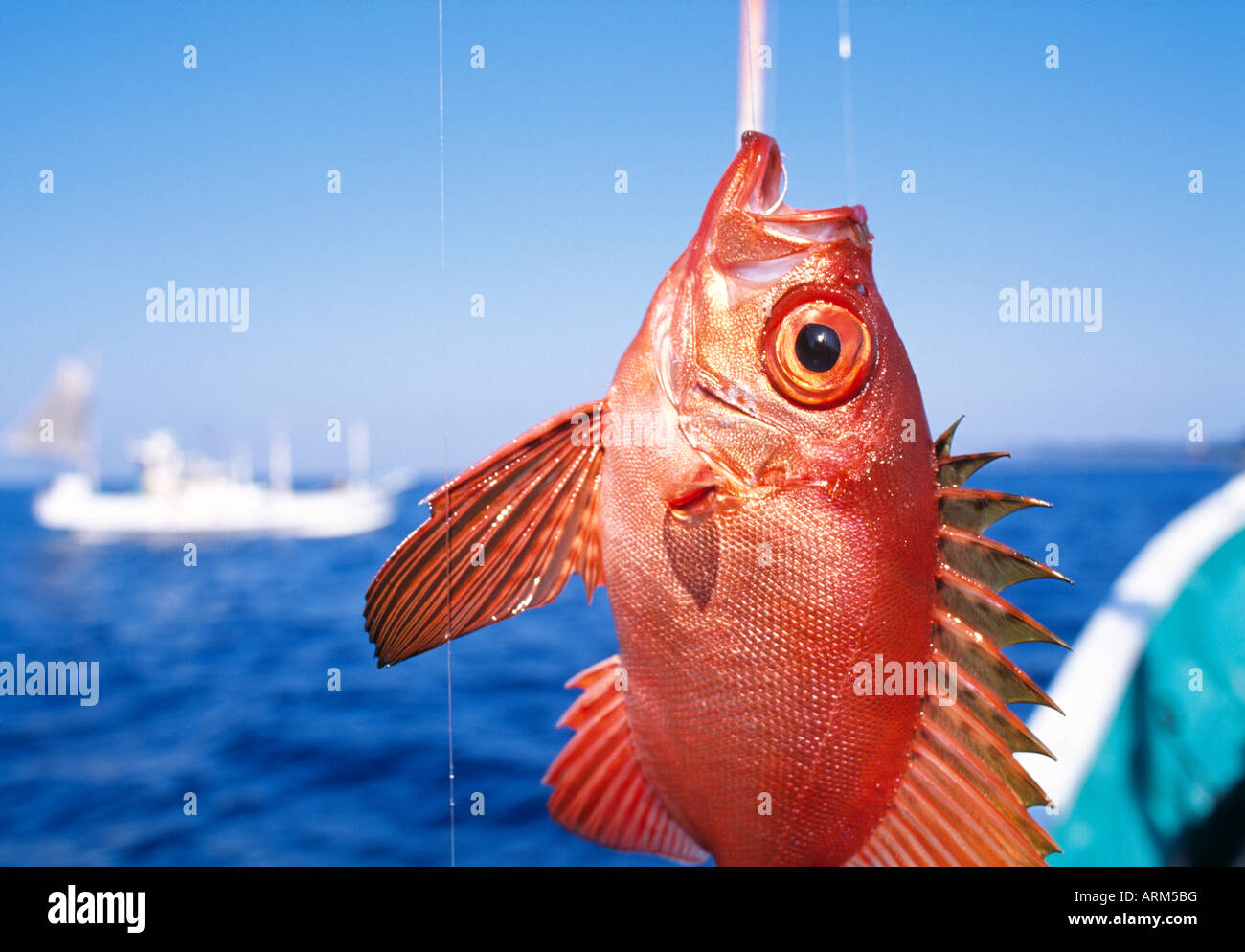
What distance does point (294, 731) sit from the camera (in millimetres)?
10391

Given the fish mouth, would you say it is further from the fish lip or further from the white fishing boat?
the white fishing boat

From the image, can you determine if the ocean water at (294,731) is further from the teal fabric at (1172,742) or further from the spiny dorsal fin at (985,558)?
the teal fabric at (1172,742)

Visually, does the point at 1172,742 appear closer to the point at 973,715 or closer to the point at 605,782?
the point at 973,715

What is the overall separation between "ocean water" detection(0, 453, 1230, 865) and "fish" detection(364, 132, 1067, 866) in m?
0.80

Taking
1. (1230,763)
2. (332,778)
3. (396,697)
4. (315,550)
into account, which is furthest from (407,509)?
(1230,763)

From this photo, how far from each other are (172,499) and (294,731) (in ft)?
78.7

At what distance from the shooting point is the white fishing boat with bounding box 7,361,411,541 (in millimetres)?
30609

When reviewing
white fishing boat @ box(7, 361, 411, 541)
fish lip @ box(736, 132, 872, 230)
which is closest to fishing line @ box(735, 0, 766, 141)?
fish lip @ box(736, 132, 872, 230)

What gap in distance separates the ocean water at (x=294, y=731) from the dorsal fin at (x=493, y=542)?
74cm

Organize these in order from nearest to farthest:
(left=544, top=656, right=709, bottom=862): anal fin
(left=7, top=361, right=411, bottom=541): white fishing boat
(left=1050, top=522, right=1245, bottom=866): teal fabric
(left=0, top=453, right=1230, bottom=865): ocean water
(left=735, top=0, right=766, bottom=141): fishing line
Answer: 1. (left=735, top=0, right=766, bottom=141): fishing line
2. (left=544, top=656, right=709, bottom=862): anal fin
3. (left=1050, top=522, right=1245, bottom=866): teal fabric
4. (left=0, top=453, right=1230, bottom=865): ocean water
5. (left=7, top=361, right=411, bottom=541): white fishing boat

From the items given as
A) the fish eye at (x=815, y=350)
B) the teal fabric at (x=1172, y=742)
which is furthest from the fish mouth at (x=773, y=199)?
the teal fabric at (x=1172, y=742)

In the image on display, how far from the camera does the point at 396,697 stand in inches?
454

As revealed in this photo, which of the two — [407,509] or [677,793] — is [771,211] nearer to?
[677,793]

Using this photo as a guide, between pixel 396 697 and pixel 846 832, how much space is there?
11.1 m
